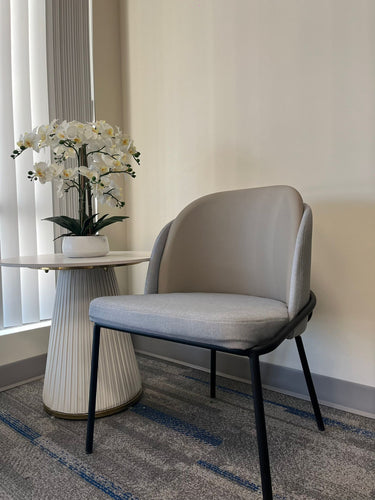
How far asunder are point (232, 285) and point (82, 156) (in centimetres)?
78

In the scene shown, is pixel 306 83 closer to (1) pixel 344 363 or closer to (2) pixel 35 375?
(1) pixel 344 363

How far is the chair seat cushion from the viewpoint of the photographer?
896 mm

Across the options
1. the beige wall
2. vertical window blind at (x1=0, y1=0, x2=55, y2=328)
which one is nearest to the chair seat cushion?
the beige wall

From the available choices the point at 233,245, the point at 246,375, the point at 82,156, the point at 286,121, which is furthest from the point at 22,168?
the point at 246,375

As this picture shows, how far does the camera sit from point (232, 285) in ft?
4.70

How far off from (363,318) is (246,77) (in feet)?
3.86

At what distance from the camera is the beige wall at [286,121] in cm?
142

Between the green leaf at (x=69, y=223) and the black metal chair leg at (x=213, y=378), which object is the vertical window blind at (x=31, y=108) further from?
the black metal chair leg at (x=213, y=378)

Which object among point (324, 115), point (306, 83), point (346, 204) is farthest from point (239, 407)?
point (306, 83)

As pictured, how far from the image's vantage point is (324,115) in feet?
4.87

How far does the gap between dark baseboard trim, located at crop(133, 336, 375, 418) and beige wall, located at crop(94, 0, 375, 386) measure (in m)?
0.04

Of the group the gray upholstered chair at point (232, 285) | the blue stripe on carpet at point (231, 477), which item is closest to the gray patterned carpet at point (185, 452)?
the blue stripe on carpet at point (231, 477)

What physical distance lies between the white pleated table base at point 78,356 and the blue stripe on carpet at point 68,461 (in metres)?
0.12

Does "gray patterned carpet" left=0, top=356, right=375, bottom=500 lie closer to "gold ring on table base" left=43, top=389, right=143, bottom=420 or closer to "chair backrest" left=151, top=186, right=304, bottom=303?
"gold ring on table base" left=43, top=389, right=143, bottom=420
